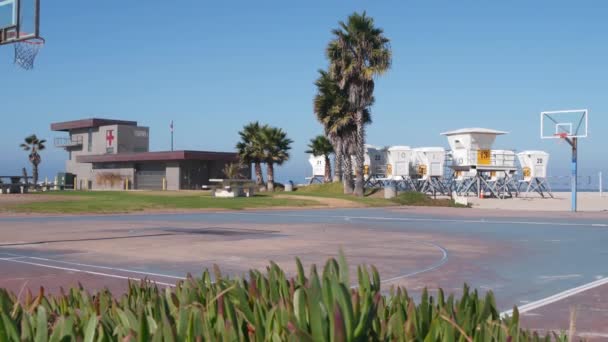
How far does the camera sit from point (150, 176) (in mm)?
62156

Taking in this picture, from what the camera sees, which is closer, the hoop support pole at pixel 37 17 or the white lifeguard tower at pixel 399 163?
the hoop support pole at pixel 37 17

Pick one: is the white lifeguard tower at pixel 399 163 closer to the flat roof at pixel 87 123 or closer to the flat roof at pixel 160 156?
the flat roof at pixel 160 156

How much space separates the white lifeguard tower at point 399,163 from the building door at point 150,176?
793 inches

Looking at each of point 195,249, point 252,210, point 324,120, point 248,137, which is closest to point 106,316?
point 195,249

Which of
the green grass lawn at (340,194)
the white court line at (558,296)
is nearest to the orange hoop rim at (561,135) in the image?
the green grass lawn at (340,194)

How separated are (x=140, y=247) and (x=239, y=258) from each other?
3.26m

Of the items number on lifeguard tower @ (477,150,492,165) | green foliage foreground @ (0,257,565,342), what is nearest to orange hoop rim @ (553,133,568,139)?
number on lifeguard tower @ (477,150,492,165)

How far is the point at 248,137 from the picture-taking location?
60.0m

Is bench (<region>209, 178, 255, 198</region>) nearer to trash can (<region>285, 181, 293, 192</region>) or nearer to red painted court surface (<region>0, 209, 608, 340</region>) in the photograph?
trash can (<region>285, 181, 293, 192</region>)

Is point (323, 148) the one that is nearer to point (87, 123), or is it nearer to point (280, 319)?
point (87, 123)

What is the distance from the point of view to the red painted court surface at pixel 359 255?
31.9 feet

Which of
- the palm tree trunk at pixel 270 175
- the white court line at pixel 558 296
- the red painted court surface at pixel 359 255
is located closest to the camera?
the white court line at pixel 558 296

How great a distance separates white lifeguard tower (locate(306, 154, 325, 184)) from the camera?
6562 cm

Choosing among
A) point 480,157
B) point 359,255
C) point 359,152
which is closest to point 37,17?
point 359,255
